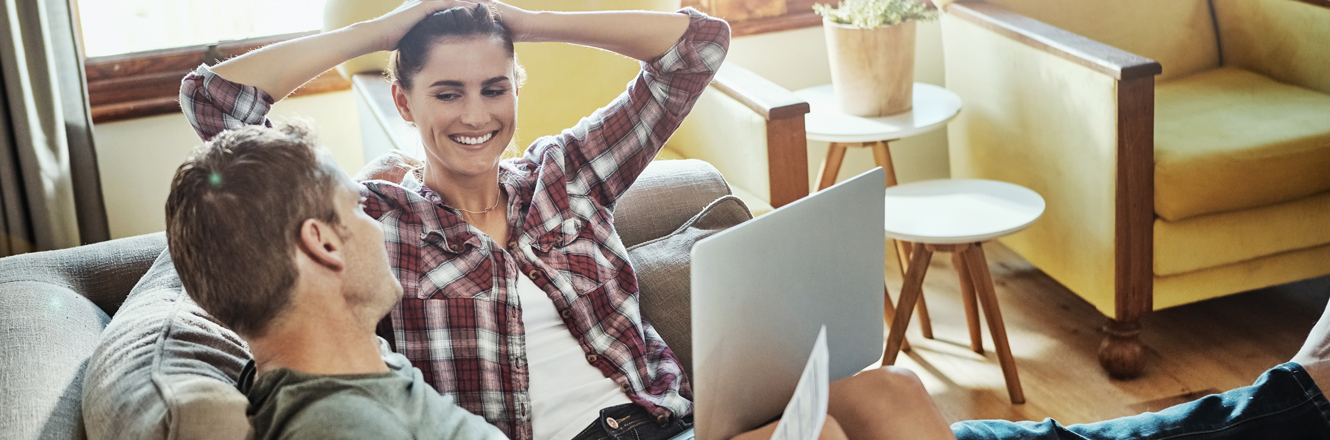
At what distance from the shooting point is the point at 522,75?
1419 mm

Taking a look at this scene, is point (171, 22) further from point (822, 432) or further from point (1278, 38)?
point (1278, 38)

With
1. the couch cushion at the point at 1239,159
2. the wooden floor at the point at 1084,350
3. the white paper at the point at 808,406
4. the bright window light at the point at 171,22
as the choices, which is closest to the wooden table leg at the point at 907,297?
the wooden floor at the point at 1084,350

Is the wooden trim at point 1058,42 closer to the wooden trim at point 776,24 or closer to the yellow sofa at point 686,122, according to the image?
the wooden trim at point 776,24

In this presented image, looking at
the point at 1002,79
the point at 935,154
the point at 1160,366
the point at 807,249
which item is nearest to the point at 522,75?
the point at 807,249

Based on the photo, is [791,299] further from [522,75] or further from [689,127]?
[689,127]

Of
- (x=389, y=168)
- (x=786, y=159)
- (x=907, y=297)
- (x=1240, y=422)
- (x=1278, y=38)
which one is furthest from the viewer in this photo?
(x=1278, y=38)

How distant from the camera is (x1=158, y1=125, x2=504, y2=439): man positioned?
86cm

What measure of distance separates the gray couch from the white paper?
0.47 meters

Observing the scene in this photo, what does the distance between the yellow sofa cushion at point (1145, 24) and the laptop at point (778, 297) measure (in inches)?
65.7

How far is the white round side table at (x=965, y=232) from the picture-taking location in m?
1.98

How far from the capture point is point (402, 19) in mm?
1265

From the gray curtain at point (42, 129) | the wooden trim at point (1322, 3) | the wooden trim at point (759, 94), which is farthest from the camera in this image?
the wooden trim at point (1322, 3)

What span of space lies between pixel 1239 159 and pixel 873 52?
74cm

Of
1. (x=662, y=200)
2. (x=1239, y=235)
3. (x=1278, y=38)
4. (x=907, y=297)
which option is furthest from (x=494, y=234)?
(x=1278, y=38)
